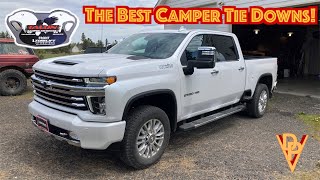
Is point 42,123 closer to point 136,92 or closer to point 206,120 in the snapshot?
point 136,92

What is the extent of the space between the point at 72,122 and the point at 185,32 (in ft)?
8.25

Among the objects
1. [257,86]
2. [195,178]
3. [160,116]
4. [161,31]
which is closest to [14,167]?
[160,116]

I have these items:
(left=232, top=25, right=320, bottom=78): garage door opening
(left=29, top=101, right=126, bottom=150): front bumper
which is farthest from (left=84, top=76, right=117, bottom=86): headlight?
(left=232, top=25, right=320, bottom=78): garage door opening

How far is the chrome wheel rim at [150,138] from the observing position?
4254mm

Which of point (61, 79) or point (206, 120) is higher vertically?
point (61, 79)

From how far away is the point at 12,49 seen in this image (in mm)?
10297

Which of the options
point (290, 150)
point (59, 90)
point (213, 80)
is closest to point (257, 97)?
point (213, 80)

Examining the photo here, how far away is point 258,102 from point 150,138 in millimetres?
3758

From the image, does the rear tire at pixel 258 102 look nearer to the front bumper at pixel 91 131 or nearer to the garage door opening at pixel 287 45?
the front bumper at pixel 91 131

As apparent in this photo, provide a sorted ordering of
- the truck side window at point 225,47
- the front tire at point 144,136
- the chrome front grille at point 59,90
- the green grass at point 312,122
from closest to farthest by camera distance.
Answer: the chrome front grille at point 59,90
the front tire at point 144,136
the truck side window at point 225,47
the green grass at point 312,122

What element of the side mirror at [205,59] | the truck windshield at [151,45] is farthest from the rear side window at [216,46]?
the side mirror at [205,59]

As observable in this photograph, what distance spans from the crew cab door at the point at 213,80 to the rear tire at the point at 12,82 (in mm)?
6883

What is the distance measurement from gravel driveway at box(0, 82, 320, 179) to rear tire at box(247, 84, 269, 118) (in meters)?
0.50

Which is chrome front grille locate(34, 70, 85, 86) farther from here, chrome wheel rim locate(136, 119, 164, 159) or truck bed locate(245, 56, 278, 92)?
truck bed locate(245, 56, 278, 92)
